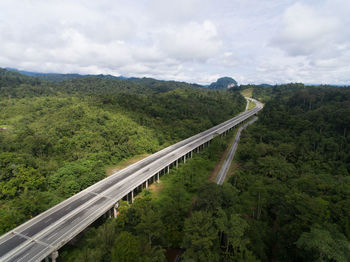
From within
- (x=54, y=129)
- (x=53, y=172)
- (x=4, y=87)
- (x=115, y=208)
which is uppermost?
(x=4, y=87)

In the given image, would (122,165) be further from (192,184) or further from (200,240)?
(200,240)

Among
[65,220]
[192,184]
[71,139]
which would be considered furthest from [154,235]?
[71,139]

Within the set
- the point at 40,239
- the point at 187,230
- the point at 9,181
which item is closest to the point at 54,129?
the point at 9,181

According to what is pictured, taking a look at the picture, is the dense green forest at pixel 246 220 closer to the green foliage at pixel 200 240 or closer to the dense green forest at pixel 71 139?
the green foliage at pixel 200 240

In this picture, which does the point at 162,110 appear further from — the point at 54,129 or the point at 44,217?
the point at 44,217

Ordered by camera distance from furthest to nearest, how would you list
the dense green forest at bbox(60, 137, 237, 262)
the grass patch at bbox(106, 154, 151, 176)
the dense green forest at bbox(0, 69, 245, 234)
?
the grass patch at bbox(106, 154, 151, 176) < the dense green forest at bbox(0, 69, 245, 234) < the dense green forest at bbox(60, 137, 237, 262)

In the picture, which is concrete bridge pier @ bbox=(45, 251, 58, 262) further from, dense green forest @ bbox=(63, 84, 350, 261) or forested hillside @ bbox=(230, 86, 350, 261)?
forested hillside @ bbox=(230, 86, 350, 261)

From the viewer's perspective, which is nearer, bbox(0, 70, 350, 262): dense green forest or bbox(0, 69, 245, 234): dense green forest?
bbox(0, 70, 350, 262): dense green forest

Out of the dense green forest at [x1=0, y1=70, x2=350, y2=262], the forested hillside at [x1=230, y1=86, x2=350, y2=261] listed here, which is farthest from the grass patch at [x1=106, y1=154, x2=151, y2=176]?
the forested hillside at [x1=230, y1=86, x2=350, y2=261]

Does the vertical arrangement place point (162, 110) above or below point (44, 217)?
above
